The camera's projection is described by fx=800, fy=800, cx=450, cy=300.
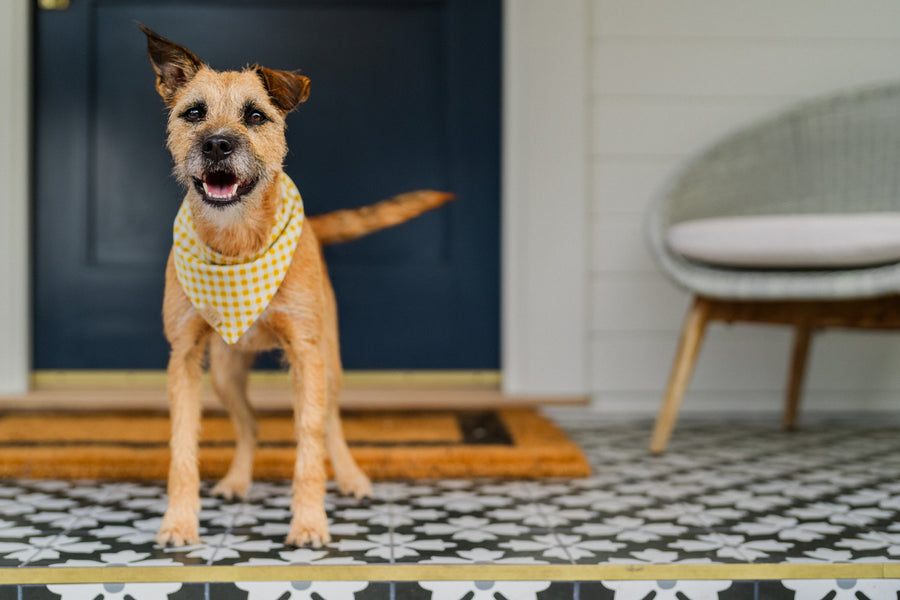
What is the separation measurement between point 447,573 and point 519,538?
231 mm

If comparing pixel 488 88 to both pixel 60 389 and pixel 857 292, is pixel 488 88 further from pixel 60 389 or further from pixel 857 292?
pixel 60 389

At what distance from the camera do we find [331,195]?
108 inches

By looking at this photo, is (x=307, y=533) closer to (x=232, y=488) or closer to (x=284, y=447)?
(x=232, y=488)

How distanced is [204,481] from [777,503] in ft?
Result: 4.09

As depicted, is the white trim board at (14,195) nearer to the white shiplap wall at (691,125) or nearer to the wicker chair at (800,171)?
the white shiplap wall at (691,125)

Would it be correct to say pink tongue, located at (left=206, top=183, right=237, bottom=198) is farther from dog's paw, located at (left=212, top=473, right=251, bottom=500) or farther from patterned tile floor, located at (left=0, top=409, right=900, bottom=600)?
dog's paw, located at (left=212, top=473, right=251, bottom=500)

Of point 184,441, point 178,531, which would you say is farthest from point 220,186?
point 178,531

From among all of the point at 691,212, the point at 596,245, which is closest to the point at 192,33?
the point at 596,245

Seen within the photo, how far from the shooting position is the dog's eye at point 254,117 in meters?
1.23

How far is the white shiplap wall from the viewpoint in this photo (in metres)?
2.70

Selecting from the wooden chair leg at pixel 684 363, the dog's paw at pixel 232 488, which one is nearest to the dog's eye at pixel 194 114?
the dog's paw at pixel 232 488

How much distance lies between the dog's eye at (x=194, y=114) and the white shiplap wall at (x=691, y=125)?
5.66ft

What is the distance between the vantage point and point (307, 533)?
52.4 inches

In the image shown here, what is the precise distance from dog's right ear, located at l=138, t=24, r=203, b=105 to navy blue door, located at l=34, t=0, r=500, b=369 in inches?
54.8
